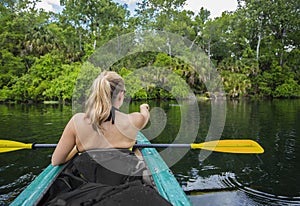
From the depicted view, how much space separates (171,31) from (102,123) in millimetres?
20059

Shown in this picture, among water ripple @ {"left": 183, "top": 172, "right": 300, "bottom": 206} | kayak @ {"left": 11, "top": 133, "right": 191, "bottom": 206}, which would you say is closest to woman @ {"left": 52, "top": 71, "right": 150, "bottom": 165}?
kayak @ {"left": 11, "top": 133, "right": 191, "bottom": 206}

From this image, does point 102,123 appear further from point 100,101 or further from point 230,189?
point 230,189

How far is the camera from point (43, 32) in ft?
67.4

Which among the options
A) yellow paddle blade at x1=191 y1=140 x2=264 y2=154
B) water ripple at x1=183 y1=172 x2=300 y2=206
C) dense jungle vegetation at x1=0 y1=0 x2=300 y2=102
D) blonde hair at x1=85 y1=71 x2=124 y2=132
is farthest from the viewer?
dense jungle vegetation at x1=0 y1=0 x2=300 y2=102

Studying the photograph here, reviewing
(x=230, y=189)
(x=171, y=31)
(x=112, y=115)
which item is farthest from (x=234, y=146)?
(x=171, y=31)

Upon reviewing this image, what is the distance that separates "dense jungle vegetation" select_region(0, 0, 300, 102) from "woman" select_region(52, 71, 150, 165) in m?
15.7

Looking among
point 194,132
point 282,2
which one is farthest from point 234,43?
point 194,132

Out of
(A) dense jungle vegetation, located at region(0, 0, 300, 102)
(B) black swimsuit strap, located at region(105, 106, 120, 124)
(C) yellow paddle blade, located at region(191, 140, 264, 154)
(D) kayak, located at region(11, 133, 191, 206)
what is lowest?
(D) kayak, located at region(11, 133, 191, 206)

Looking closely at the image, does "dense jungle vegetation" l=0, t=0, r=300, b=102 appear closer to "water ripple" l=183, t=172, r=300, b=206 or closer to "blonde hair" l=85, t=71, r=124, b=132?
"water ripple" l=183, t=172, r=300, b=206

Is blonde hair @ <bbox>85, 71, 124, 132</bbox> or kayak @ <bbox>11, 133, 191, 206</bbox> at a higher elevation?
blonde hair @ <bbox>85, 71, 124, 132</bbox>

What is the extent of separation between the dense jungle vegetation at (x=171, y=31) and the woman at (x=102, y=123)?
15734 mm

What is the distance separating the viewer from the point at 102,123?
1495mm

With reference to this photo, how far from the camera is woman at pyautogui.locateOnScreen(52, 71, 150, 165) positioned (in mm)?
1463

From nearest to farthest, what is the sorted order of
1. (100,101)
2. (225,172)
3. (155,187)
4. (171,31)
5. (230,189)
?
(100,101) < (155,187) < (230,189) < (225,172) < (171,31)
